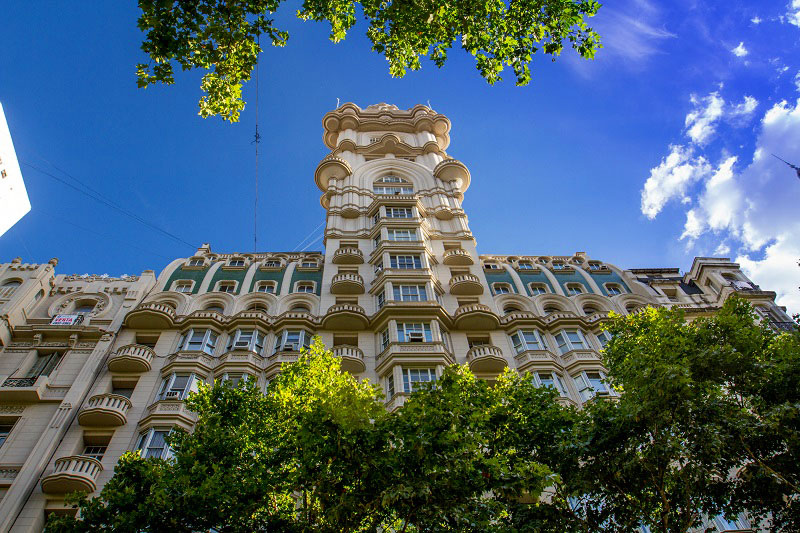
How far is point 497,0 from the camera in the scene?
20016 millimetres

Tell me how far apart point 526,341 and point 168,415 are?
20374 millimetres

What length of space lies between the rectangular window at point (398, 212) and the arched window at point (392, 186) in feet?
15.9

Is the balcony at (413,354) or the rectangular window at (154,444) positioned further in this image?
the balcony at (413,354)

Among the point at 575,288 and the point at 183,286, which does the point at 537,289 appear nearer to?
the point at 575,288

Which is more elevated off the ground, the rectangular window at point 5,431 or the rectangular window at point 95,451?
the rectangular window at point 5,431

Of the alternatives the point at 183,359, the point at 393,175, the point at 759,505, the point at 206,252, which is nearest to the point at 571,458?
the point at 759,505

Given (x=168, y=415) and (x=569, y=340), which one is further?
(x=569, y=340)

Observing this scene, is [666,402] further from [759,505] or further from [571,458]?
[759,505]

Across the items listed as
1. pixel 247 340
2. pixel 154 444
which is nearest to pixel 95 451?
pixel 154 444

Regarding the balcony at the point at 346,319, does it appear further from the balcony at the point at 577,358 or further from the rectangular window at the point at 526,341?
the balcony at the point at 577,358

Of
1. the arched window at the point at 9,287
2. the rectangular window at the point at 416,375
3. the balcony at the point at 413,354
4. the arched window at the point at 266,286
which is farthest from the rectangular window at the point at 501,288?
the arched window at the point at 9,287

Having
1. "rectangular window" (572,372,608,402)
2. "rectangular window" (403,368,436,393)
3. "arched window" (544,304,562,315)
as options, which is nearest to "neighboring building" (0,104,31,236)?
"rectangular window" (403,368,436,393)

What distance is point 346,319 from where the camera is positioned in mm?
34250

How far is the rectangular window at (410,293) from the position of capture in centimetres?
3547
